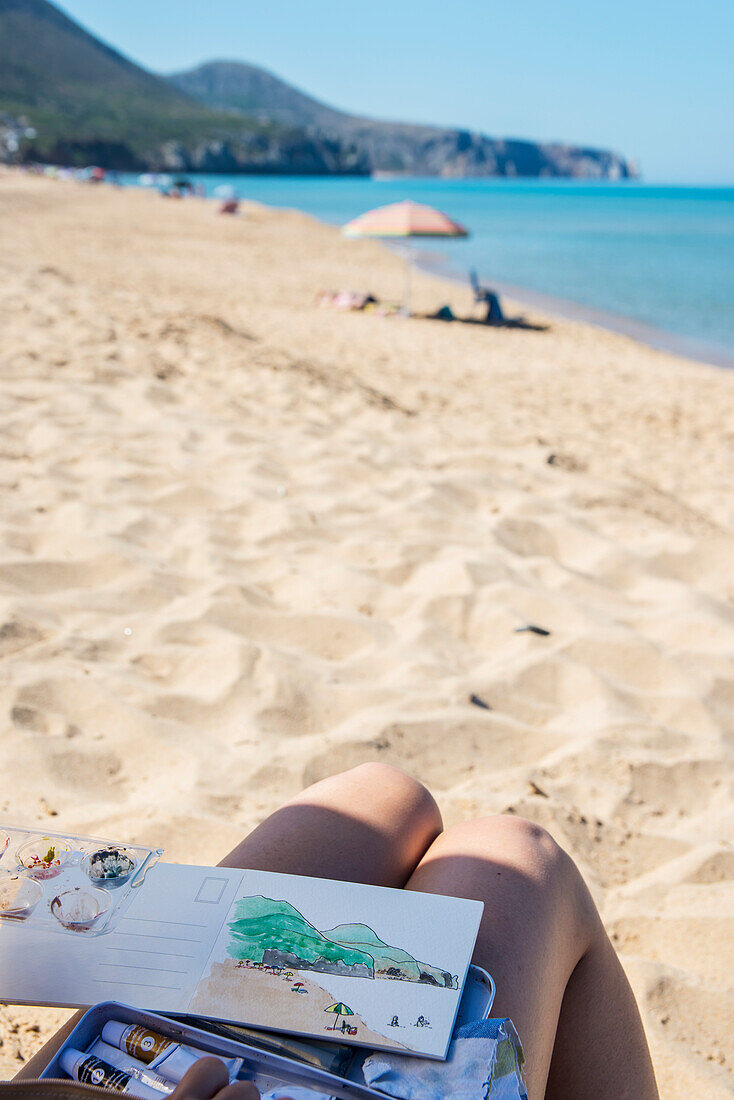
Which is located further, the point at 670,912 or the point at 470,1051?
the point at 670,912

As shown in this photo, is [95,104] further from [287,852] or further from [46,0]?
[287,852]

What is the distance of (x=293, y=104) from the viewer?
193875 millimetres

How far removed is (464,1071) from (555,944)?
33 centimetres

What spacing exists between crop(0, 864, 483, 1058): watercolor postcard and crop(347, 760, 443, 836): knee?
0.97 ft

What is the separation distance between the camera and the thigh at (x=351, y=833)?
122cm

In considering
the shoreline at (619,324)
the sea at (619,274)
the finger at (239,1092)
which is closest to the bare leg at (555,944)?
the finger at (239,1092)

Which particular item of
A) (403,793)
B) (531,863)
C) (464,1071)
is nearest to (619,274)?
(403,793)

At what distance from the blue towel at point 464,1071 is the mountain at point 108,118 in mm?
67681

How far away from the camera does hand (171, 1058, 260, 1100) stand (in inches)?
28.6

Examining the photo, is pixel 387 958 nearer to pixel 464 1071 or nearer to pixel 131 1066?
pixel 464 1071

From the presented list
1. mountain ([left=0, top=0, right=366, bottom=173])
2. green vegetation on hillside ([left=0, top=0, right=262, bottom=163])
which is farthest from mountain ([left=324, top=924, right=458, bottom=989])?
green vegetation on hillside ([left=0, top=0, right=262, bottom=163])

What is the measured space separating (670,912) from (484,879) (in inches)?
30.9

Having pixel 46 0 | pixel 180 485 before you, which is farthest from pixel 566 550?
pixel 46 0

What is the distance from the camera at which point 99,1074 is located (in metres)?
0.83
